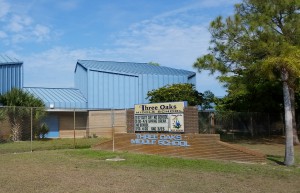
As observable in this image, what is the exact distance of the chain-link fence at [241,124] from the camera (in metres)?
28.8

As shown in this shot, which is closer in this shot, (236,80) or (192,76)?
(236,80)

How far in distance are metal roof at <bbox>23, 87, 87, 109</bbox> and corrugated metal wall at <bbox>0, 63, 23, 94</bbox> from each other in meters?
1.54

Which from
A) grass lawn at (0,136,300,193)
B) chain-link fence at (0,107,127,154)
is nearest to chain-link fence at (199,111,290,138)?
chain-link fence at (0,107,127,154)

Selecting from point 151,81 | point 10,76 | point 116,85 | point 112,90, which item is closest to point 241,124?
point 151,81

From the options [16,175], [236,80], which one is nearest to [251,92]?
[236,80]

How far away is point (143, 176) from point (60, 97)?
1104 inches

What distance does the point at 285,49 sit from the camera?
54.1ft

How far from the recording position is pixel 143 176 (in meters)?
12.0

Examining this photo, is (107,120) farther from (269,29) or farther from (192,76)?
(269,29)

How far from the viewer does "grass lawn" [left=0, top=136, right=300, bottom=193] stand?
33.1ft

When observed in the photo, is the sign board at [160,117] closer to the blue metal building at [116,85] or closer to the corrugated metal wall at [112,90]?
the blue metal building at [116,85]

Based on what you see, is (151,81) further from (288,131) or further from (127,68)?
(288,131)

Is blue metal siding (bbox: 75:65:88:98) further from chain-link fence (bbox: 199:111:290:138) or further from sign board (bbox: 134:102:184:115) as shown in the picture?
sign board (bbox: 134:102:184:115)

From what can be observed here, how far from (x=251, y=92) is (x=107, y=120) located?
41.7ft
